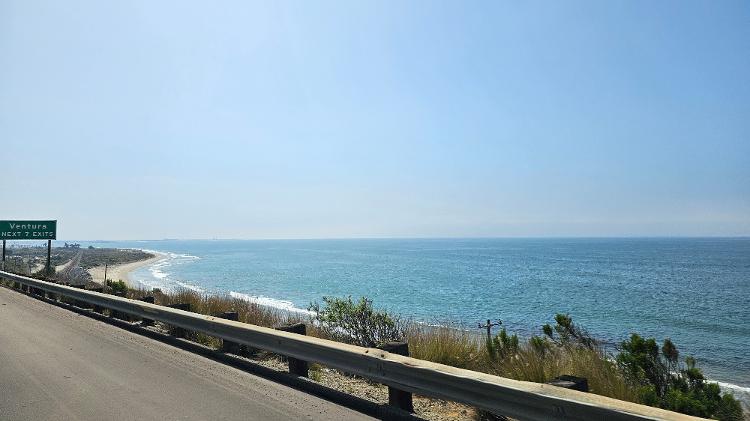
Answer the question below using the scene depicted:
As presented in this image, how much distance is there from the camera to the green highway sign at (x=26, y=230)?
30500 mm

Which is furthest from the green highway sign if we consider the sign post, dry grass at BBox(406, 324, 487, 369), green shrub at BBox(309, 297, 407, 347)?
dry grass at BBox(406, 324, 487, 369)

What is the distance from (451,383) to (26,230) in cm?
3418

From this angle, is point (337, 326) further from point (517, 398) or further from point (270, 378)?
point (517, 398)

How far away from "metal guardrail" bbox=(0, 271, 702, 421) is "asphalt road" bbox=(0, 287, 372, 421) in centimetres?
48

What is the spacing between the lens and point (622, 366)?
7008 millimetres

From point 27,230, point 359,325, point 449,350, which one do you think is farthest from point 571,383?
point 27,230

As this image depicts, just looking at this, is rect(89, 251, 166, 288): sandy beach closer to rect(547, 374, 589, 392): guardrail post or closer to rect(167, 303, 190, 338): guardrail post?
rect(167, 303, 190, 338): guardrail post

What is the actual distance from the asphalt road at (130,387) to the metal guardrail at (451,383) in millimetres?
476

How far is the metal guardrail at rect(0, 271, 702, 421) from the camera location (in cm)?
345

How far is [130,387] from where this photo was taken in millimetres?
6113

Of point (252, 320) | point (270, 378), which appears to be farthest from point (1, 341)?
point (270, 378)

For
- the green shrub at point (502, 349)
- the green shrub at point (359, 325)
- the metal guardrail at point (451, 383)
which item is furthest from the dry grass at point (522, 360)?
the metal guardrail at point (451, 383)

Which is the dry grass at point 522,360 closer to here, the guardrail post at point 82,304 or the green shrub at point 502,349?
the green shrub at point 502,349

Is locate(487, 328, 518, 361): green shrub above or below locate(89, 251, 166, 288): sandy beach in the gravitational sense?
above
